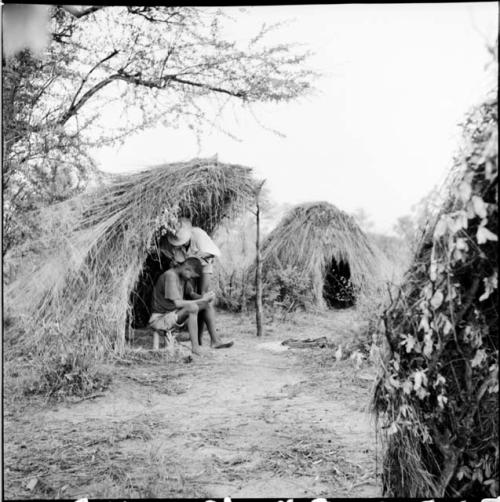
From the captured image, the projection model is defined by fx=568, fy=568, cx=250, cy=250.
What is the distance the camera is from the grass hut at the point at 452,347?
1906mm

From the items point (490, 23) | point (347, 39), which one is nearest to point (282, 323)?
point (347, 39)

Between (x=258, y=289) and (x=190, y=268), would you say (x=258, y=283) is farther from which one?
(x=190, y=268)

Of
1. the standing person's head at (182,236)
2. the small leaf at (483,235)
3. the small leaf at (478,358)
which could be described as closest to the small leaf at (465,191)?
the small leaf at (483,235)

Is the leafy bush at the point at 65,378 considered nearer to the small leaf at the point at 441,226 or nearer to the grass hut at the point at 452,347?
the grass hut at the point at 452,347

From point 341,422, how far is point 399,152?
1.30 meters

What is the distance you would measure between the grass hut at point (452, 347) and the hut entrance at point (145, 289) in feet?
4.88

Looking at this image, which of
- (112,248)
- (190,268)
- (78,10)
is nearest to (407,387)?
(190,268)

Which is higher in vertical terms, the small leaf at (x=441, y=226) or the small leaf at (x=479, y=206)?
the small leaf at (x=479, y=206)

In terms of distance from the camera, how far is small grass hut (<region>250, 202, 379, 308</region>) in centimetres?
291

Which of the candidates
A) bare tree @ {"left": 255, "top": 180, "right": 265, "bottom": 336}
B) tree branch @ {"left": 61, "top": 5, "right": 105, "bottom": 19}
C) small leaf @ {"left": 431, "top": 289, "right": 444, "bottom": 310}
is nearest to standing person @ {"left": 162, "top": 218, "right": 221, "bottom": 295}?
bare tree @ {"left": 255, "top": 180, "right": 265, "bottom": 336}

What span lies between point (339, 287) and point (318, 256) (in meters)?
0.37

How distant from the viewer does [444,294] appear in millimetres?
1983

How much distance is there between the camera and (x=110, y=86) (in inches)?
113

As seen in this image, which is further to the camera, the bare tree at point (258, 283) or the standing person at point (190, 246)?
the standing person at point (190, 246)
